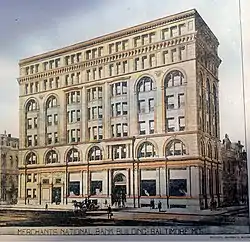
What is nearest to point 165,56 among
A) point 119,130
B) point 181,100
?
point 181,100

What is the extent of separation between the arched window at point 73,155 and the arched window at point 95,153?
3 cm

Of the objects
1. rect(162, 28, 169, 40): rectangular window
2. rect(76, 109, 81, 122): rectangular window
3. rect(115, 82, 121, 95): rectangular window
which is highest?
rect(162, 28, 169, 40): rectangular window

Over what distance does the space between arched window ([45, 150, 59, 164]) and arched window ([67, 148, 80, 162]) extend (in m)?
0.04

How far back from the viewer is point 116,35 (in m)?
1.29

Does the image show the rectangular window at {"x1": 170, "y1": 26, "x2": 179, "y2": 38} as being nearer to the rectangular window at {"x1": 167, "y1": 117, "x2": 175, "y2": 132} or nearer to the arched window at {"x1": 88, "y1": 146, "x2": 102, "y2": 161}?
the rectangular window at {"x1": 167, "y1": 117, "x2": 175, "y2": 132}

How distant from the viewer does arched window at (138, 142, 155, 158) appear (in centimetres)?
125

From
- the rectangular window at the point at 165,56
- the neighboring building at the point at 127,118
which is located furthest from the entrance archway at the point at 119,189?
the rectangular window at the point at 165,56

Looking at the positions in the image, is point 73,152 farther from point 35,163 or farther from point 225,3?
point 225,3

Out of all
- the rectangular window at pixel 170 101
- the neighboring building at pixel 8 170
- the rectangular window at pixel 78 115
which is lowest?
the neighboring building at pixel 8 170

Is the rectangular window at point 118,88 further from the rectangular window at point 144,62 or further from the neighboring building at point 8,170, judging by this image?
the neighboring building at point 8,170

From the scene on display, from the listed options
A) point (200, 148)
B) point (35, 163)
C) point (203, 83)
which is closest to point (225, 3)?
point (203, 83)

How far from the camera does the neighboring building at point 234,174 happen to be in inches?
45.1

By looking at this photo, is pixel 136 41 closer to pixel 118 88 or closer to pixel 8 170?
pixel 118 88

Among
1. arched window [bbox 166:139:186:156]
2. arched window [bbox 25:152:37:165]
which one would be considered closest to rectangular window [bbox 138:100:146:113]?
arched window [bbox 166:139:186:156]
